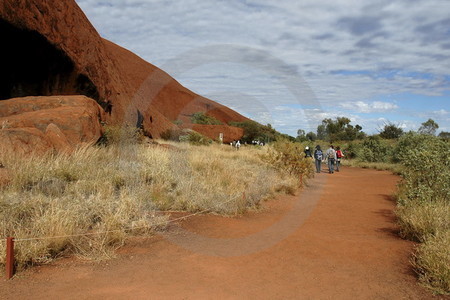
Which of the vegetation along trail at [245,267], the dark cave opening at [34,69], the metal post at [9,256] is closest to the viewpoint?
the vegetation along trail at [245,267]

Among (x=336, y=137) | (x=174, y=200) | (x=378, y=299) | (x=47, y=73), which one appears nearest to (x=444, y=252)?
(x=378, y=299)

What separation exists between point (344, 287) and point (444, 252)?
4.41 ft

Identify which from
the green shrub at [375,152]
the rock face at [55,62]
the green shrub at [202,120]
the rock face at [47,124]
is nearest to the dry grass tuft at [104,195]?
the rock face at [47,124]

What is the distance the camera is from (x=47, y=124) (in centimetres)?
1044

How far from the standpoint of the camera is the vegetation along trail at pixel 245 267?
4.10 m

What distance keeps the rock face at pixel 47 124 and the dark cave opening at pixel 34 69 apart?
2.49m

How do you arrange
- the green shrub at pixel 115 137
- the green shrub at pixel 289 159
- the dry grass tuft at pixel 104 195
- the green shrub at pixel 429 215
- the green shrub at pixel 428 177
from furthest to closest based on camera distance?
the green shrub at pixel 289 159 → the green shrub at pixel 115 137 → the green shrub at pixel 428 177 → the dry grass tuft at pixel 104 195 → the green shrub at pixel 429 215

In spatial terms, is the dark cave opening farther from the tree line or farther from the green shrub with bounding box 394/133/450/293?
the tree line

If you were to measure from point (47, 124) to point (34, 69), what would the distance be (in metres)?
4.80

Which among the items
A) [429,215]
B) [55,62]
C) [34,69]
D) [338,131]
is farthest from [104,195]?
[338,131]

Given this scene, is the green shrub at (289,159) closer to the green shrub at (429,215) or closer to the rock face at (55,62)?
the green shrub at (429,215)

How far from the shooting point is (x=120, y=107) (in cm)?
1775

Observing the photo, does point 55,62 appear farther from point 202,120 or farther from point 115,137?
point 202,120

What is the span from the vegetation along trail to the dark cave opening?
9861 mm
